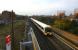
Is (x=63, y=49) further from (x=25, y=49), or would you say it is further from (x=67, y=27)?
(x=67, y=27)

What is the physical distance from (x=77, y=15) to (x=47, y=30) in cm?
4720

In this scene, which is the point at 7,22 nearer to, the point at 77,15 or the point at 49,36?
the point at 77,15

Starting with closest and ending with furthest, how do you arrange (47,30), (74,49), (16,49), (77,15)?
(74,49)
(16,49)
(47,30)
(77,15)

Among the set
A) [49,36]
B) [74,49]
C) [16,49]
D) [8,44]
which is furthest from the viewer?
[49,36]

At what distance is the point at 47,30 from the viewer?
23.7 meters

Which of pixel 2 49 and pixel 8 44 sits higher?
pixel 8 44

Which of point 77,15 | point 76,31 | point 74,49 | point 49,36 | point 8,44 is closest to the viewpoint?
point 8,44

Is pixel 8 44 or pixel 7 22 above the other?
pixel 8 44

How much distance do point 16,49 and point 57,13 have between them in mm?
77198

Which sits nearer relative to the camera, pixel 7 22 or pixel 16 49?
pixel 16 49

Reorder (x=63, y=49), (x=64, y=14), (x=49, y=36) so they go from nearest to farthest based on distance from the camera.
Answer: (x=63, y=49), (x=49, y=36), (x=64, y=14)

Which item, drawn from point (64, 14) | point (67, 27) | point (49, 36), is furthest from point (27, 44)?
point (64, 14)

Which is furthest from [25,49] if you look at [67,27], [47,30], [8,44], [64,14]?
[64,14]

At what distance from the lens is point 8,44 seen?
3.14 meters
